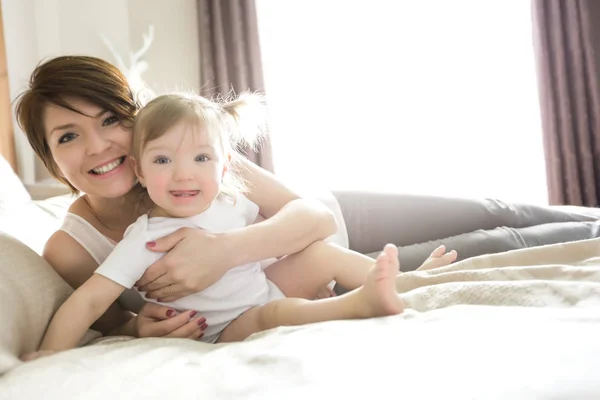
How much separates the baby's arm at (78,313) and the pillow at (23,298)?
0.09 feet

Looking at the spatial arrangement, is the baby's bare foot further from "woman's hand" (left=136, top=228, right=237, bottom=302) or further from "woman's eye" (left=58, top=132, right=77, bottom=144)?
"woman's eye" (left=58, top=132, right=77, bottom=144)

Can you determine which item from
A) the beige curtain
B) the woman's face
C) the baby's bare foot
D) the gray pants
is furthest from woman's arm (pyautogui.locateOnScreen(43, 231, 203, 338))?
the beige curtain

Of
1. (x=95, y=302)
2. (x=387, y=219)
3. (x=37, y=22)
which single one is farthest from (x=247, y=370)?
(x=37, y=22)

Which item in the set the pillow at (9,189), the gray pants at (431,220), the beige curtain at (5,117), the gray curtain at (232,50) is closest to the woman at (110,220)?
the pillow at (9,189)

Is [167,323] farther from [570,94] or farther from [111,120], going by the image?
[570,94]

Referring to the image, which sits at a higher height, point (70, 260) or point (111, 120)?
point (111, 120)

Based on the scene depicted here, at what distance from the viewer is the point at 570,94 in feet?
11.6

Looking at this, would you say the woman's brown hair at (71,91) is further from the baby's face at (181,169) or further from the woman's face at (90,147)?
the baby's face at (181,169)

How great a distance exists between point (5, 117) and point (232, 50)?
142 centimetres

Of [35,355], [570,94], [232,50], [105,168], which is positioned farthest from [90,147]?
[570,94]

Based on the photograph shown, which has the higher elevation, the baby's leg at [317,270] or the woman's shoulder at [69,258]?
the woman's shoulder at [69,258]

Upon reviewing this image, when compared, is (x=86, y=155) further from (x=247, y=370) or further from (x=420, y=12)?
(x=420, y=12)

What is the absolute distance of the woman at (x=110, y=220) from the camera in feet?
3.76

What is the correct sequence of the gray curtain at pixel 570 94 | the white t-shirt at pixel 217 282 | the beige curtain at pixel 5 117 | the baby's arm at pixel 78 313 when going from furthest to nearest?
the gray curtain at pixel 570 94
the beige curtain at pixel 5 117
the white t-shirt at pixel 217 282
the baby's arm at pixel 78 313
